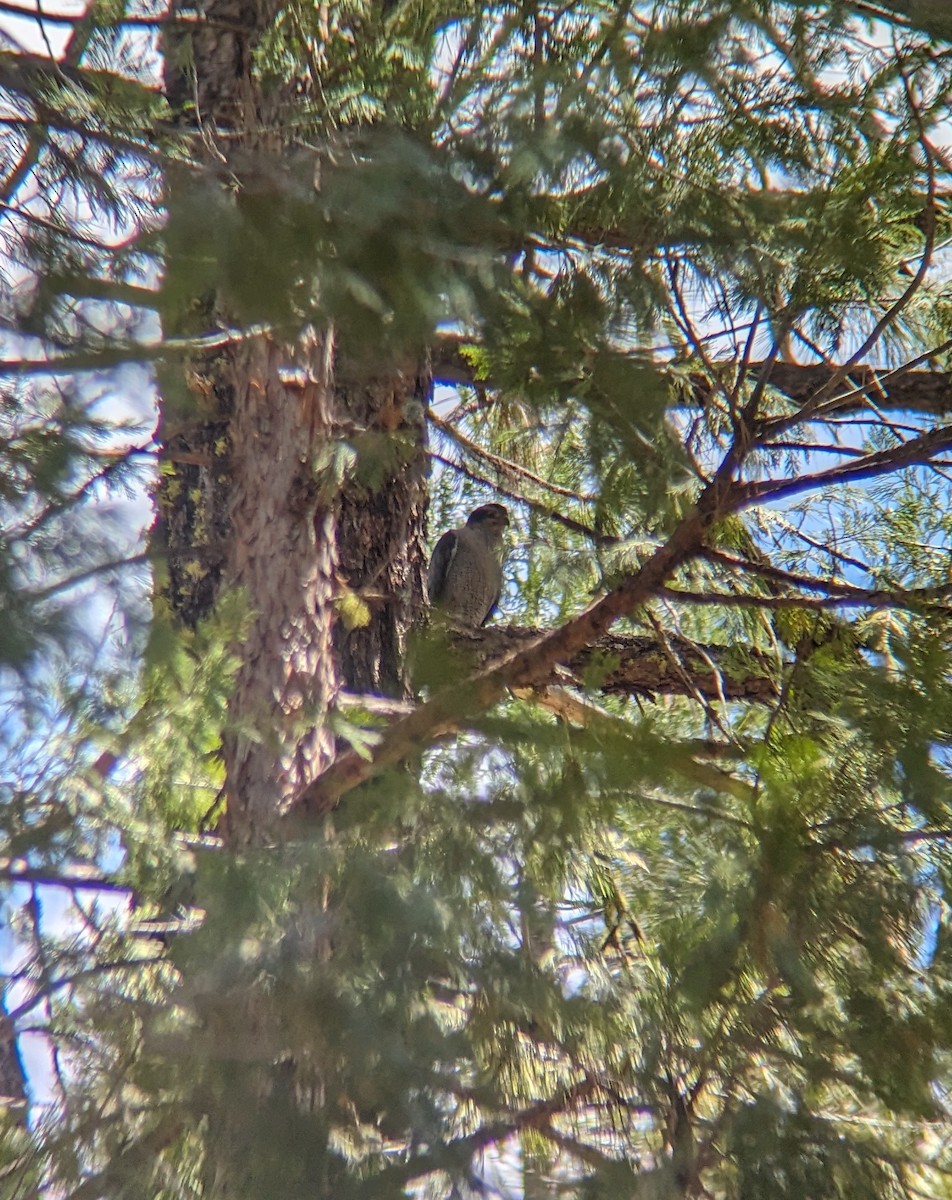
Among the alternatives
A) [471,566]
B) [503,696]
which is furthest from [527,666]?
[471,566]

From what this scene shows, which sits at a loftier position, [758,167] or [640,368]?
[758,167]

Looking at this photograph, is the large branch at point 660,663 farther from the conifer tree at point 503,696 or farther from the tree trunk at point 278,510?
the conifer tree at point 503,696

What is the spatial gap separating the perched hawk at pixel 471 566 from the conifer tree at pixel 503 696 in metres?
3.91

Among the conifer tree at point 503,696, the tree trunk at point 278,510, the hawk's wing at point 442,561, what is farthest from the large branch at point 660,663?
the hawk's wing at point 442,561

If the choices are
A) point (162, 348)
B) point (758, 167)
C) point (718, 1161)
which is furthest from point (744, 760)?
point (162, 348)

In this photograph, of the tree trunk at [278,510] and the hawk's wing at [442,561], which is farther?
the hawk's wing at [442,561]

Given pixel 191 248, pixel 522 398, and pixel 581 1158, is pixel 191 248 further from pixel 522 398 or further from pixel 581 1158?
pixel 581 1158

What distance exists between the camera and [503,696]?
9.75 ft

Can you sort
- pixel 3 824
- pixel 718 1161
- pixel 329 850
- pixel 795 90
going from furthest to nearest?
pixel 3 824 → pixel 329 850 → pixel 795 90 → pixel 718 1161

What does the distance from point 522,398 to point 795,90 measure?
2.94 ft

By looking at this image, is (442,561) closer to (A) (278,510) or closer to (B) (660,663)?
(B) (660,663)

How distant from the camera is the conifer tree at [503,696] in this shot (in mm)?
2322

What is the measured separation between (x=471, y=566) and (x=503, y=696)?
4398mm

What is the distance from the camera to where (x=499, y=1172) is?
92.9 inches
